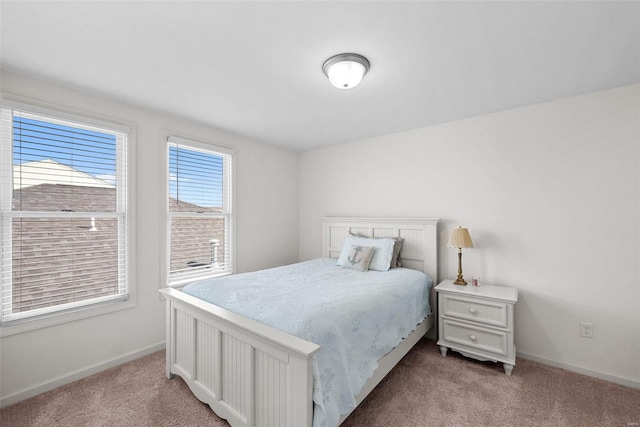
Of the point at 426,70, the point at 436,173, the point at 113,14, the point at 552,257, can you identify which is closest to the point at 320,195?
the point at 436,173

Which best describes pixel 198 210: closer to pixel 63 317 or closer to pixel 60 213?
pixel 60 213

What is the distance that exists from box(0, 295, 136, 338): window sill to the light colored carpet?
50 cm

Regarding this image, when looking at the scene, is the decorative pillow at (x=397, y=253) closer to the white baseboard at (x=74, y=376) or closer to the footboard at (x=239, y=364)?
the footboard at (x=239, y=364)

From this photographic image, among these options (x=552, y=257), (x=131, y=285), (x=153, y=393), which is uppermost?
(x=552, y=257)

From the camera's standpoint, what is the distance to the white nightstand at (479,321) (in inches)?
91.6

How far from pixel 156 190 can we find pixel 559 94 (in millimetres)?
3794

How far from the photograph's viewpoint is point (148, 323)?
2754 mm

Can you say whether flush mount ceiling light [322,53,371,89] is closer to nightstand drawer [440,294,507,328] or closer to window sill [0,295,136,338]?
nightstand drawer [440,294,507,328]

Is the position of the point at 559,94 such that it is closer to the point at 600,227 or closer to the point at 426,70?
the point at 600,227

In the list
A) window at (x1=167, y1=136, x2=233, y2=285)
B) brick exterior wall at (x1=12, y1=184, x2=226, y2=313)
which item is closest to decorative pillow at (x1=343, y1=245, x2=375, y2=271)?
window at (x1=167, y1=136, x2=233, y2=285)

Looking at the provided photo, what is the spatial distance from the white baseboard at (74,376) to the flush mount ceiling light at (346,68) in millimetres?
2975

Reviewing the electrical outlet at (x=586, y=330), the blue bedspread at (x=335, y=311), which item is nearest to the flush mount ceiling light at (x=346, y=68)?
the blue bedspread at (x=335, y=311)

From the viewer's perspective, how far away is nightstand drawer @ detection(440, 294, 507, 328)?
2.36 meters

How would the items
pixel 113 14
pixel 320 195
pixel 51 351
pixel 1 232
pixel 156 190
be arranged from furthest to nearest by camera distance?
pixel 320 195
pixel 156 190
pixel 51 351
pixel 1 232
pixel 113 14
